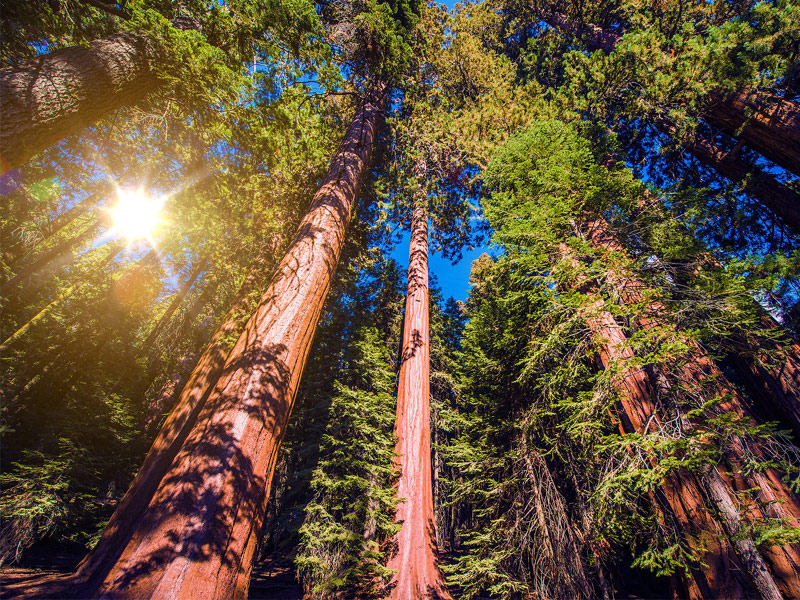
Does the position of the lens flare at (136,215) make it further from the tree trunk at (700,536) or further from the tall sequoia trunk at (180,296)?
the tree trunk at (700,536)

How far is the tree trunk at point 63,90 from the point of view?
106 inches

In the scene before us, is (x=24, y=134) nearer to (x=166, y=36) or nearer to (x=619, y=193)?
(x=166, y=36)

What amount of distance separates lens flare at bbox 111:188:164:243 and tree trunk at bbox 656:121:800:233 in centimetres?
1291

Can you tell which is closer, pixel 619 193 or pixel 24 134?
pixel 24 134

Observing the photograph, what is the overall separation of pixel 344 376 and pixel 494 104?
8969 millimetres

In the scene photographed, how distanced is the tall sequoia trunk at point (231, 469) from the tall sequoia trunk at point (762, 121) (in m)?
8.66

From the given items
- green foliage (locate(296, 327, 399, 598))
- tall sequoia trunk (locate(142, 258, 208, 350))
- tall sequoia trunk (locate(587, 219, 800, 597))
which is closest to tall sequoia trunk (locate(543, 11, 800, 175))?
tall sequoia trunk (locate(587, 219, 800, 597))

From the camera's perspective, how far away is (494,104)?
320 inches

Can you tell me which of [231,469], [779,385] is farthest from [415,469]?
[779,385]

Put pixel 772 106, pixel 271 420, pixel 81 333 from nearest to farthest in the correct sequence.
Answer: pixel 271 420
pixel 772 106
pixel 81 333

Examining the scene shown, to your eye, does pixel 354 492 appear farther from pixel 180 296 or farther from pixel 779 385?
pixel 180 296

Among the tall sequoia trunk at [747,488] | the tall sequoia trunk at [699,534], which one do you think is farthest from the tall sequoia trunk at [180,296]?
the tall sequoia trunk at [747,488]

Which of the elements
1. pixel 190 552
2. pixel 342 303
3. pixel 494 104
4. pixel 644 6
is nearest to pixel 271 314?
pixel 190 552

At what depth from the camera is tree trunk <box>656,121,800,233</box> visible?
5195 mm
